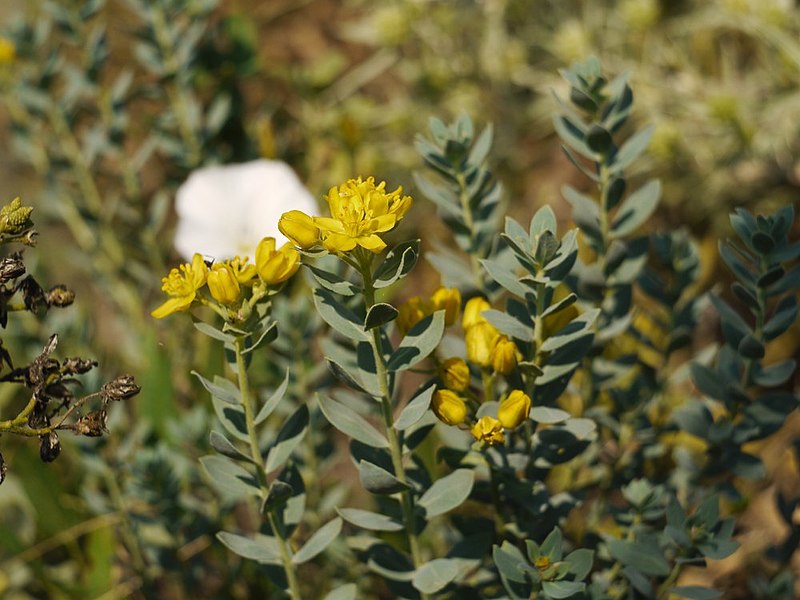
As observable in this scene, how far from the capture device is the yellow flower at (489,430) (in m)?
0.52

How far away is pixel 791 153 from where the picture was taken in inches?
53.2

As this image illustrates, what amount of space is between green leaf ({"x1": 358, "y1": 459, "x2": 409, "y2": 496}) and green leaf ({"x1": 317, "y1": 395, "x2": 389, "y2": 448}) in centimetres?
3

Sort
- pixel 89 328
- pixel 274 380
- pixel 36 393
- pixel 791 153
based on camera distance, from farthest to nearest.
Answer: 1. pixel 791 153
2. pixel 89 328
3. pixel 274 380
4. pixel 36 393

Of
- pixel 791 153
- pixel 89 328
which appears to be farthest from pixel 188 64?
pixel 791 153

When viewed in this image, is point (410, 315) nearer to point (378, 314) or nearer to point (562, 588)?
point (378, 314)

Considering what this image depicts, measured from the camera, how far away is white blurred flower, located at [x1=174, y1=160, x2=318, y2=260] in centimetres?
110

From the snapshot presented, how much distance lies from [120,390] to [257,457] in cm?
11

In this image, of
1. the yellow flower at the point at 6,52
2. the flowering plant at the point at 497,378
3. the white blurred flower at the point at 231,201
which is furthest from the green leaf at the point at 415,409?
the yellow flower at the point at 6,52

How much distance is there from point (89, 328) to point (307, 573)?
395 millimetres

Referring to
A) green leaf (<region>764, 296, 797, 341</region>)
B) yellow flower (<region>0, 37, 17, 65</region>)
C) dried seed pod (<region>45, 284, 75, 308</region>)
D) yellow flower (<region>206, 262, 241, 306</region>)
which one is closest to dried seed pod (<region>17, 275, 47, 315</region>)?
dried seed pod (<region>45, 284, 75, 308</region>)

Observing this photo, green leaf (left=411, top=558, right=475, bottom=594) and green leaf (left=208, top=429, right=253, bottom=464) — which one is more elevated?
green leaf (left=208, top=429, right=253, bottom=464)

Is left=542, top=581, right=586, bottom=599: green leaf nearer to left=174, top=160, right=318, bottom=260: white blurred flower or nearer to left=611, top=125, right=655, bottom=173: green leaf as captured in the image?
left=611, top=125, right=655, bottom=173: green leaf

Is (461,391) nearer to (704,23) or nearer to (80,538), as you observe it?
(80,538)

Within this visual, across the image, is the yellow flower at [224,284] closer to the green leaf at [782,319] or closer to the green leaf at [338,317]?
the green leaf at [338,317]
